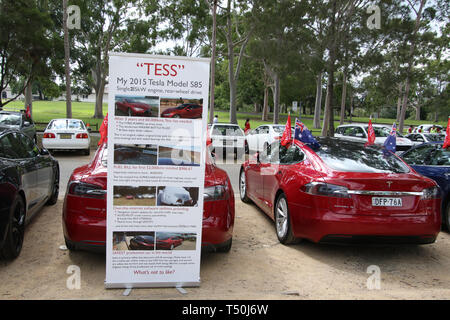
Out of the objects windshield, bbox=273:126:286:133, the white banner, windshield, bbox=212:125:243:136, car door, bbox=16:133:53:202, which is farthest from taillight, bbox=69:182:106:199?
windshield, bbox=273:126:286:133

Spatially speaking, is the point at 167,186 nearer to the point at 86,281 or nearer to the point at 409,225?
the point at 86,281

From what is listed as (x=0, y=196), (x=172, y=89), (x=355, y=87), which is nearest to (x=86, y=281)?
(x=0, y=196)

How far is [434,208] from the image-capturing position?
477 cm

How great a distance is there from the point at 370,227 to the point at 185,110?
2581mm

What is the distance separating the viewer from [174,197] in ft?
12.2

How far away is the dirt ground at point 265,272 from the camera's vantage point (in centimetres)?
375

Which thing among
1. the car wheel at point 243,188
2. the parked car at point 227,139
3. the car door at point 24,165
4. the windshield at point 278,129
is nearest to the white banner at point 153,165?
the car door at point 24,165

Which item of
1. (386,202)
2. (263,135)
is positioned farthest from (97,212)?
(263,135)

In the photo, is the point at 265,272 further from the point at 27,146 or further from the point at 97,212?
the point at 27,146

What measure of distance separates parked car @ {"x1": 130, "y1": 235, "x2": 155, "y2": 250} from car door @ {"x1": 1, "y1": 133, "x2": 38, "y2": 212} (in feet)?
6.47

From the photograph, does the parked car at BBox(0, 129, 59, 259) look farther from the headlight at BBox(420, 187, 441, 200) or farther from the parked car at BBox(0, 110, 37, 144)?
the parked car at BBox(0, 110, 37, 144)

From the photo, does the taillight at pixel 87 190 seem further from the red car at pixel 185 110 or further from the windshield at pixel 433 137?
the windshield at pixel 433 137

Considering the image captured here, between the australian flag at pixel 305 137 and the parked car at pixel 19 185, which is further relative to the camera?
the australian flag at pixel 305 137

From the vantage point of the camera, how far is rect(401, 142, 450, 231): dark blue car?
6185 millimetres
